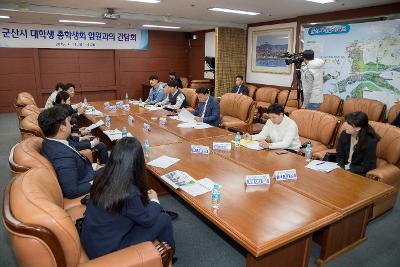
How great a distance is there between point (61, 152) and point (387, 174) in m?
2.75

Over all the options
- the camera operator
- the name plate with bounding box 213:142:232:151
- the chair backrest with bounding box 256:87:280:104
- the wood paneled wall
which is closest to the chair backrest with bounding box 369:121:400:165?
the name plate with bounding box 213:142:232:151

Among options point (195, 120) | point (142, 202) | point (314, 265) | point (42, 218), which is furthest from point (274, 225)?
point (195, 120)

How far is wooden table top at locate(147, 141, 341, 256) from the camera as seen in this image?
148 cm

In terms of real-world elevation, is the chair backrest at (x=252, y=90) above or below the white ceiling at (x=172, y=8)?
below

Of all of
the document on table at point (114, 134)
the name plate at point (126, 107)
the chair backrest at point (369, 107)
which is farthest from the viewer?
the name plate at point (126, 107)

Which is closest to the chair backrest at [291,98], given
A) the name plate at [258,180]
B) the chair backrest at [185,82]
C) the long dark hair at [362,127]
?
the long dark hair at [362,127]

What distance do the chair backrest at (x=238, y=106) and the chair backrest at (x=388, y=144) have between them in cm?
208

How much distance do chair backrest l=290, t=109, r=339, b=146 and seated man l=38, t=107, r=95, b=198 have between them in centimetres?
276

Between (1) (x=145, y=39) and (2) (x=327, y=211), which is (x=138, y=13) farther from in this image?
Answer: (2) (x=327, y=211)

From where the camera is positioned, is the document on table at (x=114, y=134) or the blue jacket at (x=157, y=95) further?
the blue jacket at (x=157, y=95)

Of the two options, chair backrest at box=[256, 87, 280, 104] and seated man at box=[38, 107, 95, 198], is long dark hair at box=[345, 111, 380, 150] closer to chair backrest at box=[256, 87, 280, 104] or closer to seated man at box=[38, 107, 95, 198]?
seated man at box=[38, 107, 95, 198]

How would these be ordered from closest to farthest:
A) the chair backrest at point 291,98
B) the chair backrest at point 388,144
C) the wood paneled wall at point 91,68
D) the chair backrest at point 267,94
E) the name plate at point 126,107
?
the chair backrest at point 388,144 → the name plate at point 126,107 → the chair backrest at point 291,98 → the chair backrest at point 267,94 → the wood paneled wall at point 91,68

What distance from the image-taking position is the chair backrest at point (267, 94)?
23.1 feet

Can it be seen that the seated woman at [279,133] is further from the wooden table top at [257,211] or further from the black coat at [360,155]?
the wooden table top at [257,211]
